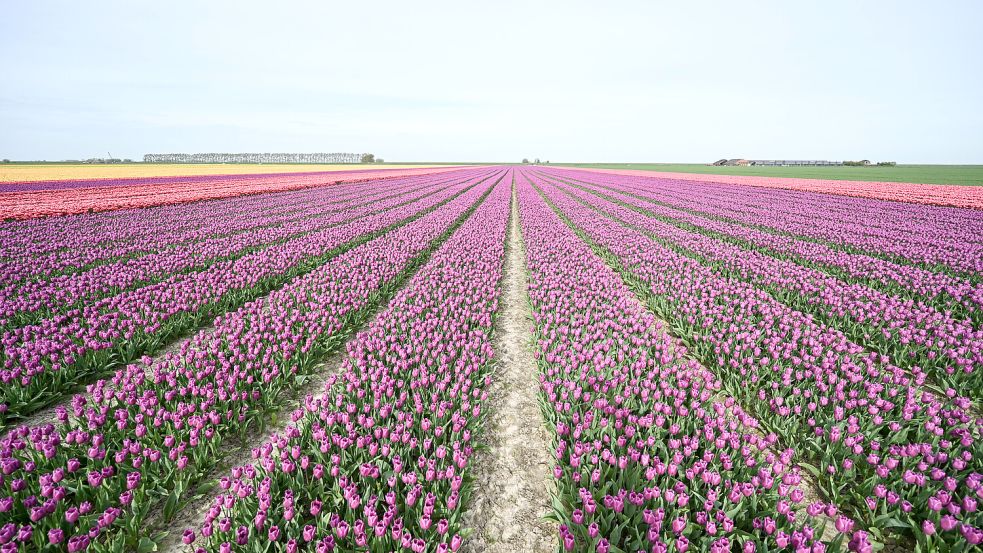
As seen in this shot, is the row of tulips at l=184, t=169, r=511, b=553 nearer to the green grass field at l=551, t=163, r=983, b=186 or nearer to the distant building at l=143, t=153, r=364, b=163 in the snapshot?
the green grass field at l=551, t=163, r=983, b=186

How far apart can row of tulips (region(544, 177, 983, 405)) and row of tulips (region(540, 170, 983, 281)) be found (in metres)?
4.00

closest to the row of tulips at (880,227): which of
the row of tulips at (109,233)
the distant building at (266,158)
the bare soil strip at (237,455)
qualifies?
the bare soil strip at (237,455)

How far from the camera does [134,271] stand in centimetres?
910

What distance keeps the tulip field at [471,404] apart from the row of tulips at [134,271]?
0.32 ft

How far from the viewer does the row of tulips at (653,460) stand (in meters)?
2.87

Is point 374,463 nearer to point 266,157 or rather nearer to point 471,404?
point 471,404

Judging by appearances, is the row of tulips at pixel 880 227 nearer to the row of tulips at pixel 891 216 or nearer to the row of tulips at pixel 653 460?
the row of tulips at pixel 891 216

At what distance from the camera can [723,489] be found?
3314mm

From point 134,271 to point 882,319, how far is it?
15807mm

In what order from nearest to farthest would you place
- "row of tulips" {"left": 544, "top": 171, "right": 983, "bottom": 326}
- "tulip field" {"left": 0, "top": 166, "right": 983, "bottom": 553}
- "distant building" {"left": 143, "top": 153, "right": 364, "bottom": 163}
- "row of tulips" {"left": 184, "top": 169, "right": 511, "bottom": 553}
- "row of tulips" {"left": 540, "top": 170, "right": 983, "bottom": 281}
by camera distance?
"row of tulips" {"left": 184, "top": 169, "right": 511, "bottom": 553}
"tulip field" {"left": 0, "top": 166, "right": 983, "bottom": 553}
"row of tulips" {"left": 544, "top": 171, "right": 983, "bottom": 326}
"row of tulips" {"left": 540, "top": 170, "right": 983, "bottom": 281}
"distant building" {"left": 143, "top": 153, "right": 364, "bottom": 163}

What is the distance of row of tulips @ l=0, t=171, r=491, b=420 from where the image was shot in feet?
16.0

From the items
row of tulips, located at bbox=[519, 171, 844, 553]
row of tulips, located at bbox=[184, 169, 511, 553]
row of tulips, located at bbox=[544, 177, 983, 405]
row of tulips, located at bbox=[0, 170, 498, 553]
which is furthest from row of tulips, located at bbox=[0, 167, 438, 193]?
row of tulips, located at bbox=[544, 177, 983, 405]

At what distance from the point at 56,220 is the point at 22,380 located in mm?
18790

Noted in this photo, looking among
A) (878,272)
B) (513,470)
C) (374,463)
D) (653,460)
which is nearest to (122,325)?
(374,463)
